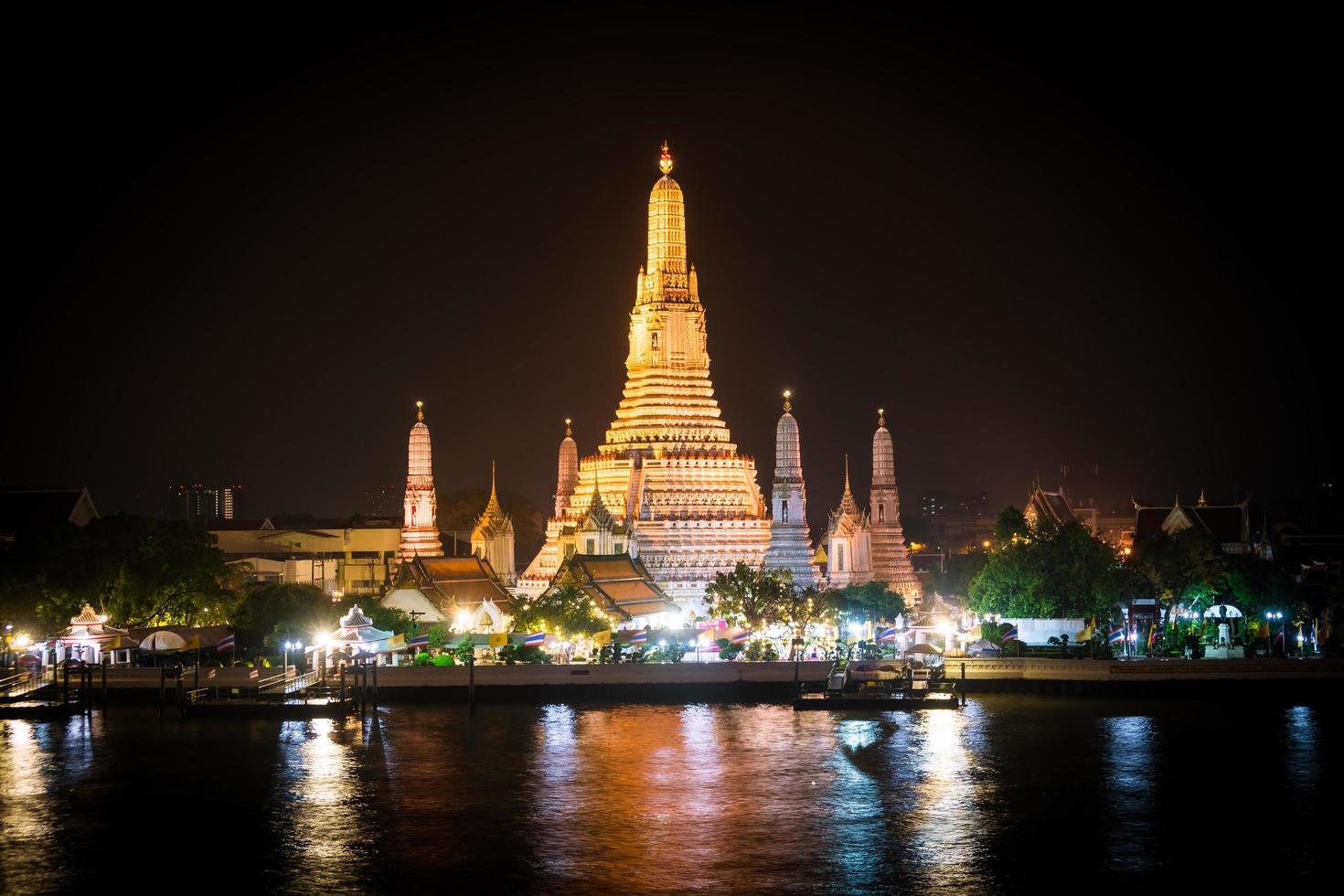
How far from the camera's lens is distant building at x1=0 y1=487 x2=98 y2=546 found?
109m

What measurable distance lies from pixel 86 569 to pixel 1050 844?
156 ft

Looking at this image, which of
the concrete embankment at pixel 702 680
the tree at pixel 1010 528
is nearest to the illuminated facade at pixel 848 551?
the tree at pixel 1010 528

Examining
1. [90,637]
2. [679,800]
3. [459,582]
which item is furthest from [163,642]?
[679,800]

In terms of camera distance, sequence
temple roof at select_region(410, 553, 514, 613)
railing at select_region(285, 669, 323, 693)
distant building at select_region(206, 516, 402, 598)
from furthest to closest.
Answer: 1. distant building at select_region(206, 516, 402, 598)
2. temple roof at select_region(410, 553, 514, 613)
3. railing at select_region(285, 669, 323, 693)

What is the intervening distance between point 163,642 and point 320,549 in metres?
62.9

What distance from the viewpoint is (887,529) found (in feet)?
368

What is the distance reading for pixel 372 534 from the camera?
483 feet

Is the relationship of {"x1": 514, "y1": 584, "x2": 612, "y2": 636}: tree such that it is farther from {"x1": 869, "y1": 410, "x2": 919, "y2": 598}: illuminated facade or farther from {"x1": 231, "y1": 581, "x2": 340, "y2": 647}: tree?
{"x1": 869, "y1": 410, "x2": 919, "y2": 598}: illuminated facade

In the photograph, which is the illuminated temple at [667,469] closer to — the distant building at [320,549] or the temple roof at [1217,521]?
the distant building at [320,549]

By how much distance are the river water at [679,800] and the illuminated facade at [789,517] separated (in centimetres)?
2560

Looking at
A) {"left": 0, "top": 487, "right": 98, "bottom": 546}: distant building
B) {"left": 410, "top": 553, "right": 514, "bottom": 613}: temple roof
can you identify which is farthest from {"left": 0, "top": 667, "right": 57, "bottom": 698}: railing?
{"left": 0, "top": 487, "right": 98, "bottom": 546}: distant building

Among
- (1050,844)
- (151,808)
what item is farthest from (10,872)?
(1050,844)

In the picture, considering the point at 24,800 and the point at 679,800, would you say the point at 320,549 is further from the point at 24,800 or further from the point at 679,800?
the point at 679,800

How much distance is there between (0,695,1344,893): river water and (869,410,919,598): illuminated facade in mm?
32515
